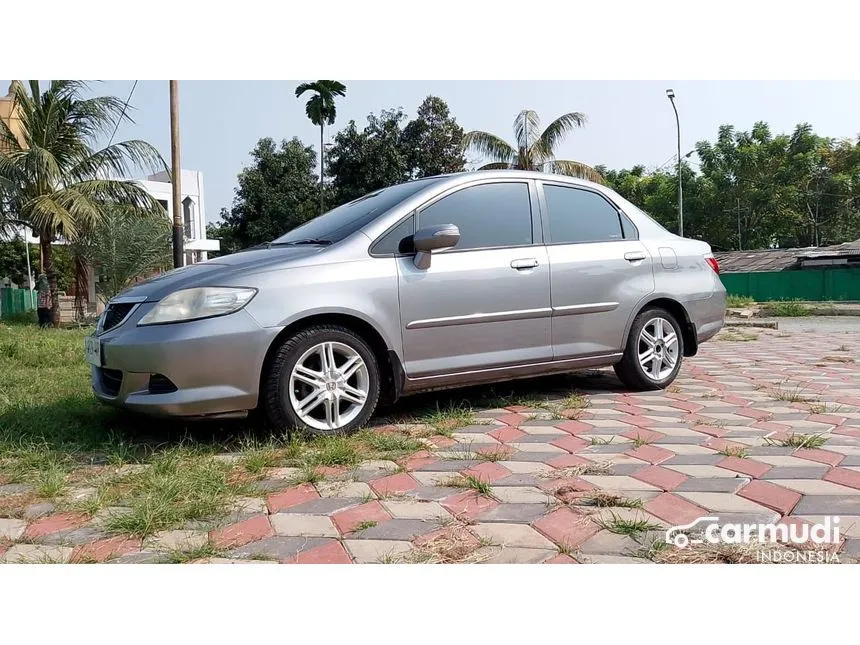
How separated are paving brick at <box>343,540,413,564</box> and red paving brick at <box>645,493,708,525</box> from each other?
954mm

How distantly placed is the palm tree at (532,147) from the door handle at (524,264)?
18.8m

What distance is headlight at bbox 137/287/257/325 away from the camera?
3.56 meters

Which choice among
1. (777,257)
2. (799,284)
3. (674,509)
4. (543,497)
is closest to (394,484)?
(543,497)

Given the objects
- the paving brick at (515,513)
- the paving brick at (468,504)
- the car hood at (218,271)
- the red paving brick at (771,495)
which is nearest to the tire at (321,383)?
the car hood at (218,271)

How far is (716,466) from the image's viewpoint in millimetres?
3141

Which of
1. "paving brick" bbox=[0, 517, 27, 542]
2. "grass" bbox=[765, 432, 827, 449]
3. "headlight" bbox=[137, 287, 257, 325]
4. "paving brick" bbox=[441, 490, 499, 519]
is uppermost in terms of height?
"headlight" bbox=[137, 287, 257, 325]

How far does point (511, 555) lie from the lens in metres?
2.27

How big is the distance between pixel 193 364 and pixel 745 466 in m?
2.66

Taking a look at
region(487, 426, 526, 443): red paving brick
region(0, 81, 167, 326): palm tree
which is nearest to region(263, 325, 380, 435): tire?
region(487, 426, 526, 443): red paving brick

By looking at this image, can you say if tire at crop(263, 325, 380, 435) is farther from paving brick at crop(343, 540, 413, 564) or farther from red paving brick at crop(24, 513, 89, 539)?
paving brick at crop(343, 540, 413, 564)

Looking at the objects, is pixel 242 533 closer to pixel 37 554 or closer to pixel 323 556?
pixel 323 556

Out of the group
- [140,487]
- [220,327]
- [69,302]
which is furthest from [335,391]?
[69,302]

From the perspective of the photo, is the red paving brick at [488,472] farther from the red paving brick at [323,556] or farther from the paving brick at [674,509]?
the red paving brick at [323,556]

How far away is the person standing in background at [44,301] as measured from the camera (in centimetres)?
1697
